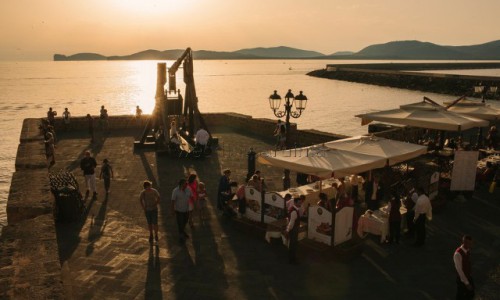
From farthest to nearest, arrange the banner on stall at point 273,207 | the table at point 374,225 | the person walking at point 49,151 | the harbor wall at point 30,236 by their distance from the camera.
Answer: the person walking at point 49,151 → the banner on stall at point 273,207 → the table at point 374,225 → the harbor wall at point 30,236

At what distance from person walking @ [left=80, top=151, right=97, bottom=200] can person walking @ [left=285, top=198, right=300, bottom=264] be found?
6211 millimetres

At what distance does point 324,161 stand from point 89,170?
21.1 feet

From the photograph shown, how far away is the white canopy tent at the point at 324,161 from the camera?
362 inches

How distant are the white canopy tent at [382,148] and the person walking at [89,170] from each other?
6.28m

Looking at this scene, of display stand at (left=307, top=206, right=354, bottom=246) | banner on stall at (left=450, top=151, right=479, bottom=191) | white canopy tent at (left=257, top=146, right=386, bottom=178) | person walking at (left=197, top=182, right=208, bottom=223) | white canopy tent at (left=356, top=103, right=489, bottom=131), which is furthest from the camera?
white canopy tent at (left=356, top=103, right=489, bottom=131)

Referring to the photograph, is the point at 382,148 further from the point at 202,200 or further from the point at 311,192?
the point at 202,200

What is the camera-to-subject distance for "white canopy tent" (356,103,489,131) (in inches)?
511

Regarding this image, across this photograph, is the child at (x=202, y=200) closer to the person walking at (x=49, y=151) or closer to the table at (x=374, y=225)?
the table at (x=374, y=225)

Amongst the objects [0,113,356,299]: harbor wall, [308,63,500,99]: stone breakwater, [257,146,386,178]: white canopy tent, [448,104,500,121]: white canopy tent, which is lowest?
[308,63,500,99]: stone breakwater

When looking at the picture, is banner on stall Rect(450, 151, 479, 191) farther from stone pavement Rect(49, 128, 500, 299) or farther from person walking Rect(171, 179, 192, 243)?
person walking Rect(171, 179, 192, 243)

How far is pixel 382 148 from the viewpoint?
419 inches

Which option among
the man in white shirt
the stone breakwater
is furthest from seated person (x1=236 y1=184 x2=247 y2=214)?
the stone breakwater

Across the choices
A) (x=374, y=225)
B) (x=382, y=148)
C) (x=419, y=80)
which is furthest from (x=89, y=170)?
(x=419, y=80)

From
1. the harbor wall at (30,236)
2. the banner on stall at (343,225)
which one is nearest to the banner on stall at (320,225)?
the banner on stall at (343,225)
